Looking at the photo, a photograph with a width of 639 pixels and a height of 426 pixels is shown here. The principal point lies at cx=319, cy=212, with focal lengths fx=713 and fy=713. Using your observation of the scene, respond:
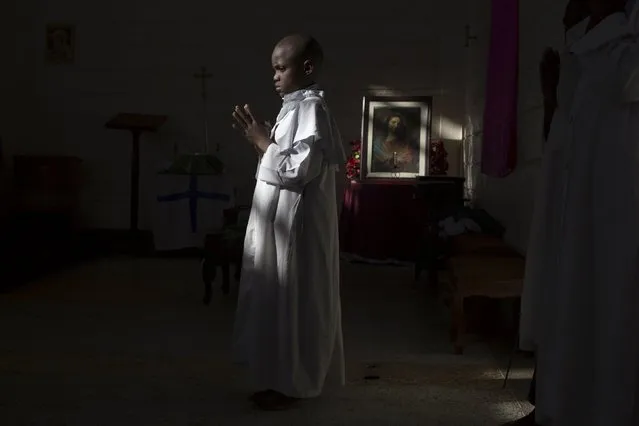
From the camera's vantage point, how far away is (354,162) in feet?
23.1

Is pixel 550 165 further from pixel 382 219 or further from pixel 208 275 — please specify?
pixel 382 219

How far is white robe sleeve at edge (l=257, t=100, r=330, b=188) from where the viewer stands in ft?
8.07

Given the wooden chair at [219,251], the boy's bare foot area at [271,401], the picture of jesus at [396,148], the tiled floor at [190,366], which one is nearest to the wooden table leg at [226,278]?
the tiled floor at [190,366]

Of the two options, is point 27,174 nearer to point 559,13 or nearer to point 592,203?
point 559,13

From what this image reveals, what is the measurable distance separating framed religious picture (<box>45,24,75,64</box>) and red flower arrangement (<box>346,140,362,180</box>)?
319 centimetres

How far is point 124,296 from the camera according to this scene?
5008 millimetres

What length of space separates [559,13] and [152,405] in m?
2.81

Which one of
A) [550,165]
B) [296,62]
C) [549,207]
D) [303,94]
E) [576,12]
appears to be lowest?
[549,207]

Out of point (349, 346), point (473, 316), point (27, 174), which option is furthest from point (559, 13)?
point (27, 174)

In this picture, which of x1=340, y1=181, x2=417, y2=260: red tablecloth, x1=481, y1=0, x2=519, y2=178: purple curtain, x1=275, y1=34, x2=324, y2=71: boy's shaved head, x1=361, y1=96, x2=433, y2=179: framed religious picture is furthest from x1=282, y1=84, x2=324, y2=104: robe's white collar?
x1=361, y1=96, x2=433, y2=179: framed religious picture

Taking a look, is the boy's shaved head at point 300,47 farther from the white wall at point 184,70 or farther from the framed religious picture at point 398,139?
the white wall at point 184,70

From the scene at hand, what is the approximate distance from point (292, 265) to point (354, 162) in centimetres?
457

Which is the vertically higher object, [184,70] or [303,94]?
[184,70]

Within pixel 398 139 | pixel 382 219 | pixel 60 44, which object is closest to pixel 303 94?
pixel 382 219
